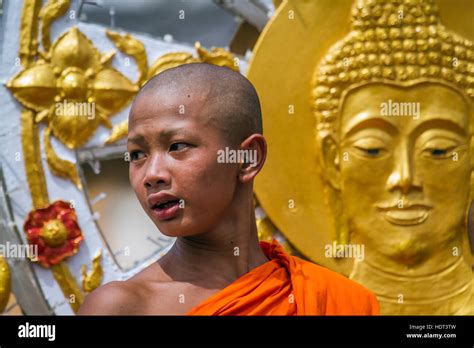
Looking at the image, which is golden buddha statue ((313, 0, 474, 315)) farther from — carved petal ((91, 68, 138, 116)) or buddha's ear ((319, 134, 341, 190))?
carved petal ((91, 68, 138, 116))

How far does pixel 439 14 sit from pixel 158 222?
2084 mm

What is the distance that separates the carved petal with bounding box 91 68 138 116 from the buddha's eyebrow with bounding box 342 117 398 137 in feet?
2.75

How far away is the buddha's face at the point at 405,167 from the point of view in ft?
10.7

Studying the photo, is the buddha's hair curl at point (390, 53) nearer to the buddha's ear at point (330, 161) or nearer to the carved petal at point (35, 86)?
the buddha's ear at point (330, 161)

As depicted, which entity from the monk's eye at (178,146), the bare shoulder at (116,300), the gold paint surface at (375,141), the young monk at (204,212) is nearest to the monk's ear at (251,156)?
the young monk at (204,212)

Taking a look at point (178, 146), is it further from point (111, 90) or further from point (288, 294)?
point (111, 90)

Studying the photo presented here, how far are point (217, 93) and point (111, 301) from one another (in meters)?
0.42

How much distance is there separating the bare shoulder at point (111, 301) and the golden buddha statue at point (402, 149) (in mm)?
1887

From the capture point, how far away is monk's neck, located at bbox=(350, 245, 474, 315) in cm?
330

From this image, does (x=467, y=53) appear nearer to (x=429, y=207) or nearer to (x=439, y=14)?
(x=439, y=14)

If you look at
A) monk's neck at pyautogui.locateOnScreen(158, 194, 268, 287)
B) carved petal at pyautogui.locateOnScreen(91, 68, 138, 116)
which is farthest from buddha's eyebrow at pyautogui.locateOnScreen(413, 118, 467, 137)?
monk's neck at pyautogui.locateOnScreen(158, 194, 268, 287)

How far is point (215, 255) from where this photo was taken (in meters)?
1.63

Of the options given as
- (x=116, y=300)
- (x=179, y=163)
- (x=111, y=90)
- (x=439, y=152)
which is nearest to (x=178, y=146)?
(x=179, y=163)

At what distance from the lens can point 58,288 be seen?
10.8 feet
